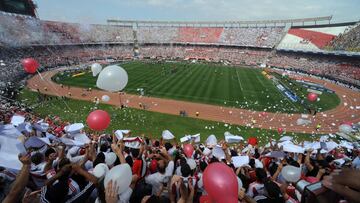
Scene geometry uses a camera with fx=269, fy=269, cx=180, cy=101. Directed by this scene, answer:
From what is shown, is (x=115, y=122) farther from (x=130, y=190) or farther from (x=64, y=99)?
(x=130, y=190)

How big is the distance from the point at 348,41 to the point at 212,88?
37936 millimetres

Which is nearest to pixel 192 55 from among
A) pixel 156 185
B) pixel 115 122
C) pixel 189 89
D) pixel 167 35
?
pixel 167 35

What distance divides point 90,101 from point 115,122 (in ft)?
26.8

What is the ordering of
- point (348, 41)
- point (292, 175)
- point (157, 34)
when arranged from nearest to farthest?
point (292, 175)
point (348, 41)
point (157, 34)

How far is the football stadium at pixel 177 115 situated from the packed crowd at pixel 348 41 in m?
0.45

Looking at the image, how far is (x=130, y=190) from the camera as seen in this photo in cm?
429

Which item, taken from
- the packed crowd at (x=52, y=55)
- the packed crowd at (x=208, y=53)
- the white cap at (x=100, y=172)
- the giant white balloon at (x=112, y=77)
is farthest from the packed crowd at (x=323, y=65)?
the white cap at (x=100, y=172)

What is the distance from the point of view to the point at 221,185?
3.55m

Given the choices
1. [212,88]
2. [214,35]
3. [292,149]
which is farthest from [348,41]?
[292,149]

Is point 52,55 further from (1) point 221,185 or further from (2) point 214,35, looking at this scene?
(1) point 221,185

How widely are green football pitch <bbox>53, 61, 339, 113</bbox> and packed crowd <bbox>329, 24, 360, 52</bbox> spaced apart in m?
20.7

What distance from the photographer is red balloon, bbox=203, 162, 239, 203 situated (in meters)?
3.55

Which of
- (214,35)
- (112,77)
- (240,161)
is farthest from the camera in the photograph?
(214,35)

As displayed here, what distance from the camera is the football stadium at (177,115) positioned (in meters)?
4.44
